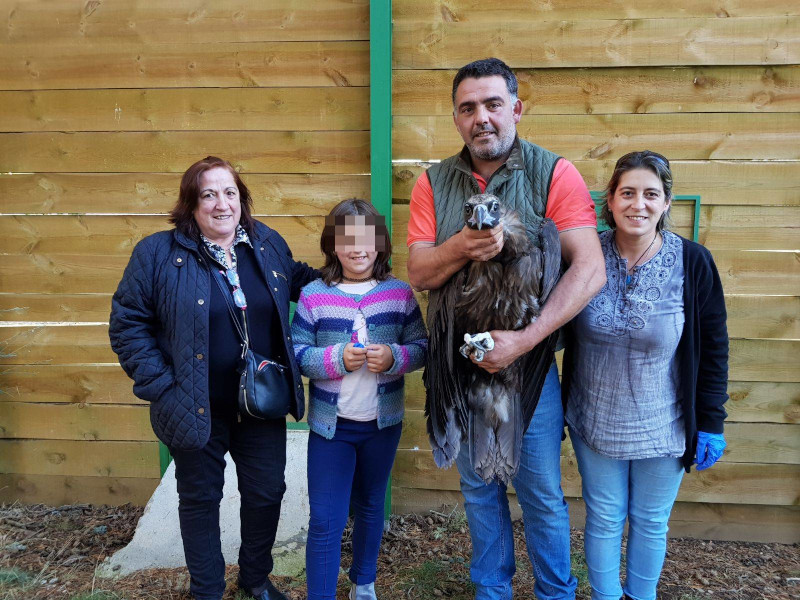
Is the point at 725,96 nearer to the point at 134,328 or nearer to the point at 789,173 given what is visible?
the point at 789,173

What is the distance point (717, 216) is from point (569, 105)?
98 cm

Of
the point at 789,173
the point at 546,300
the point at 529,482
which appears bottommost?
the point at 529,482

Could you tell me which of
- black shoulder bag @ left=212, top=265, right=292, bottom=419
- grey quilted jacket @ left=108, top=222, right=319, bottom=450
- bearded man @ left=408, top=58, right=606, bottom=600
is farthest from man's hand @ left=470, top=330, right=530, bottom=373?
grey quilted jacket @ left=108, top=222, right=319, bottom=450

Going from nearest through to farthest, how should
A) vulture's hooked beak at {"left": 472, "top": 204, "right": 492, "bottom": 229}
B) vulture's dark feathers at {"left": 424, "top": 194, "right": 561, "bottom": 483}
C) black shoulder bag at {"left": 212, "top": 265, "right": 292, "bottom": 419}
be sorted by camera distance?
vulture's hooked beak at {"left": 472, "top": 204, "right": 492, "bottom": 229}, vulture's dark feathers at {"left": 424, "top": 194, "right": 561, "bottom": 483}, black shoulder bag at {"left": 212, "top": 265, "right": 292, "bottom": 419}

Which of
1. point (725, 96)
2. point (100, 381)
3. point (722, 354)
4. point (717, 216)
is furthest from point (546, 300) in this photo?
point (100, 381)

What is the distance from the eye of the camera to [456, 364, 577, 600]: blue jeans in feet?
7.10

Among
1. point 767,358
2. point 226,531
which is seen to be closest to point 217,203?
point 226,531

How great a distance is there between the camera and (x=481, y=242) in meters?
1.81

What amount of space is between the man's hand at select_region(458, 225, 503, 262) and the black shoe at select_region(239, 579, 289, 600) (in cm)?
173

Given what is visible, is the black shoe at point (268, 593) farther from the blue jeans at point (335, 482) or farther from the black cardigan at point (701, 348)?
the black cardigan at point (701, 348)

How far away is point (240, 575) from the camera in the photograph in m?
2.52

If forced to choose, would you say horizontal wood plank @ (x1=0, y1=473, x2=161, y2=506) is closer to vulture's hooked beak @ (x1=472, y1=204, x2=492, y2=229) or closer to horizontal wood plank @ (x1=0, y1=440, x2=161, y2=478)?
horizontal wood plank @ (x1=0, y1=440, x2=161, y2=478)

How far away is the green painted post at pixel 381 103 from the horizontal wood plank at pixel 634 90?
0.12m

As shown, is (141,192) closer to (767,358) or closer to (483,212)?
(483,212)
